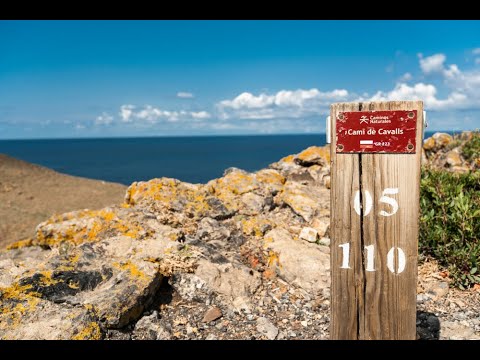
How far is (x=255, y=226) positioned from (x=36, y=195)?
58.9 ft

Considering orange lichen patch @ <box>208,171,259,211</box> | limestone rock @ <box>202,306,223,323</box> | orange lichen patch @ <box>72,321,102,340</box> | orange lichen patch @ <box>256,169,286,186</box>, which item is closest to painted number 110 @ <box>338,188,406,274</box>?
limestone rock @ <box>202,306,223,323</box>

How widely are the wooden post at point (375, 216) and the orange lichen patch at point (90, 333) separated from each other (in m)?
2.55

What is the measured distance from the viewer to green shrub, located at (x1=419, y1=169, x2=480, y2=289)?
5.70 metres

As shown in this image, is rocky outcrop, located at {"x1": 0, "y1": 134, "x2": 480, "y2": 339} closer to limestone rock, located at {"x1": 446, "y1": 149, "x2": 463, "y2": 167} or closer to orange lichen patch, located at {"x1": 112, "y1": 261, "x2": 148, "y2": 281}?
orange lichen patch, located at {"x1": 112, "y1": 261, "x2": 148, "y2": 281}

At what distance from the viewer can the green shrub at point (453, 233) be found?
224 inches

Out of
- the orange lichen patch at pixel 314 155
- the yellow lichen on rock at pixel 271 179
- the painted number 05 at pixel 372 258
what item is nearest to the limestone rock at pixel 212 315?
the painted number 05 at pixel 372 258

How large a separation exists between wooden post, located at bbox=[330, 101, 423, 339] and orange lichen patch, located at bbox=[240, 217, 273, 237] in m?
3.22

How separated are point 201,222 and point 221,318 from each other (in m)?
2.24

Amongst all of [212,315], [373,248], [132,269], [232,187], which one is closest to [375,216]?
[373,248]

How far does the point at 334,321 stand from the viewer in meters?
3.72

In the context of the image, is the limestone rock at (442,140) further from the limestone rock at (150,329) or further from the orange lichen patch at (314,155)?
the limestone rock at (150,329)

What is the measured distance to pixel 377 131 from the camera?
3.36 metres

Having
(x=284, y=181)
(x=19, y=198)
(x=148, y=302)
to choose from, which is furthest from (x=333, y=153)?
(x=19, y=198)
